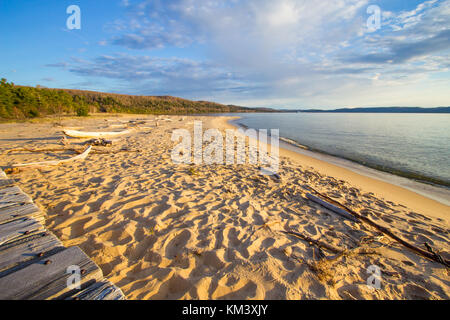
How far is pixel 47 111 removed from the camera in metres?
28.2

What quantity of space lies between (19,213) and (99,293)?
2013 millimetres

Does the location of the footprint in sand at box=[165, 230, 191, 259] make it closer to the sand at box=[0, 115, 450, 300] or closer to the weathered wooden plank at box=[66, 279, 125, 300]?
the sand at box=[0, 115, 450, 300]

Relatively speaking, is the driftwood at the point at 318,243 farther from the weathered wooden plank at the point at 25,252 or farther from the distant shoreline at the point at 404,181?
the distant shoreline at the point at 404,181

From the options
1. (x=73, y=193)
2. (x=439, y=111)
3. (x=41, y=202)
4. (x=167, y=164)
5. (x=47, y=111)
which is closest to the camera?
(x=41, y=202)

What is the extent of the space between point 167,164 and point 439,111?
177978mm

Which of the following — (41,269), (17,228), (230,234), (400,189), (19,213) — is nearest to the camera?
(41,269)

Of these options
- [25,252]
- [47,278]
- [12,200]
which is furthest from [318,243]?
[12,200]

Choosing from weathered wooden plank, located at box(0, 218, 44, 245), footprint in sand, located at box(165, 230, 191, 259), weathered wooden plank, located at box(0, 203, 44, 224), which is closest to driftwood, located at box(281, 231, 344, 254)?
footprint in sand, located at box(165, 230, 191, 259)

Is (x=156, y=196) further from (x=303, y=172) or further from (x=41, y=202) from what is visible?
(x=303, y=172)

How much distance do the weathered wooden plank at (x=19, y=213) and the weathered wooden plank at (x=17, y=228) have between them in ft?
0.49

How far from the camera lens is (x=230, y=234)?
3.11m

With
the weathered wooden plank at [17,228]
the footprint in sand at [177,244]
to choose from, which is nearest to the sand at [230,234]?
the footprint in sand at [177,244]

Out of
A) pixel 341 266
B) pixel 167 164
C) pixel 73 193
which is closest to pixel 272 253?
pixel 341 266

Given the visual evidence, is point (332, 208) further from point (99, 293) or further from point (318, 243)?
point (99, 293)
